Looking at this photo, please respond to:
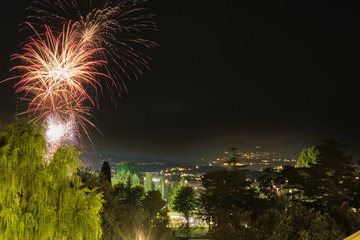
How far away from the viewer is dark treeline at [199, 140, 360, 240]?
13094 mm

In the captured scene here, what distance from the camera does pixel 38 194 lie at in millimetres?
8055

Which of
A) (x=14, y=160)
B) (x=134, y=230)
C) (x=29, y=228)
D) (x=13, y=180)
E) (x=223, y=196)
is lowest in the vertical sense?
(x=134, y=230)

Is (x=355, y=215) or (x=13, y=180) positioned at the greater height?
(x=13, y=180)

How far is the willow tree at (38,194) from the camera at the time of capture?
7535 mm

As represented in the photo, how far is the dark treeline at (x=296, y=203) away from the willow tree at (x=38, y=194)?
8279 mm

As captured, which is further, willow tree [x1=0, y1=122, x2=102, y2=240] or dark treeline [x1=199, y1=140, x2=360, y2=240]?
dark treeline [x1=199, y1=140, x2=360, y2=240]

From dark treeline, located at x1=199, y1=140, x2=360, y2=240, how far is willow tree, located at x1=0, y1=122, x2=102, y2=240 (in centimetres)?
828

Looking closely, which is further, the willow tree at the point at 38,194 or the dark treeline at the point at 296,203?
the dark treeline at the point at 296,203

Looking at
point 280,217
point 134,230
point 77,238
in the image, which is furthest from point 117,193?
point 77,238

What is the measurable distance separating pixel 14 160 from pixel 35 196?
112cm

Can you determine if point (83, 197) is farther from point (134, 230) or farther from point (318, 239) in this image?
point (134, 230)

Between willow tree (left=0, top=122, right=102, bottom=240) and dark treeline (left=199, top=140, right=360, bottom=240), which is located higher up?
willow tree (left=0, top=122, right=102, bottom=240)

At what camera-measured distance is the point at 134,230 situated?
68.3 feet

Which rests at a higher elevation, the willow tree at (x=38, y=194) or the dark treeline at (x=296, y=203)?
the willow tree at (x=38, y=194)
